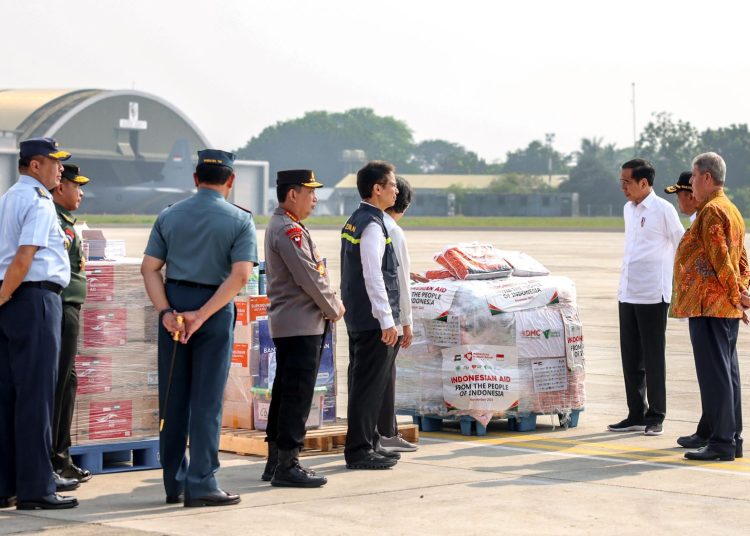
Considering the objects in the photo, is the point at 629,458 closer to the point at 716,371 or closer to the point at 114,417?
the point at 716,371

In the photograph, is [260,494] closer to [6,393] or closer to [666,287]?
[6,393]

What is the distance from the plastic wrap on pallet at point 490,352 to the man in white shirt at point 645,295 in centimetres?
44

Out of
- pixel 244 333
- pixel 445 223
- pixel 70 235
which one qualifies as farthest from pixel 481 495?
pixel 445 223

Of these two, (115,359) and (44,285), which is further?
(115,359)

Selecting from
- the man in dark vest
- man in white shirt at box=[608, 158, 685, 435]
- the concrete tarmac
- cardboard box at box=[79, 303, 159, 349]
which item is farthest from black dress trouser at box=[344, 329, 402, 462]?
man in white shirt at box=[608, 158, 685, 435]

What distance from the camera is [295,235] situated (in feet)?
26.6

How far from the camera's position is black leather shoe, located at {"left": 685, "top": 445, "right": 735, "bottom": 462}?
29.1 feet

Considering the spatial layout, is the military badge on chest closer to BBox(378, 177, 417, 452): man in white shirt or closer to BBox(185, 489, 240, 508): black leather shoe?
BBox(185, 489, 240, 508): black leather shoe

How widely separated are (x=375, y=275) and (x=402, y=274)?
40 centimetres

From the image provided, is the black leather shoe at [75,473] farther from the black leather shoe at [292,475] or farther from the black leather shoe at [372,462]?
the black leather shoe at [372,462]

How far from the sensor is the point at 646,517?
706cm

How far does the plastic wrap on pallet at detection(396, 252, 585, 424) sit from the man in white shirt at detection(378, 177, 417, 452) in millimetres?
719

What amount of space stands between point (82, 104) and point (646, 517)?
112m

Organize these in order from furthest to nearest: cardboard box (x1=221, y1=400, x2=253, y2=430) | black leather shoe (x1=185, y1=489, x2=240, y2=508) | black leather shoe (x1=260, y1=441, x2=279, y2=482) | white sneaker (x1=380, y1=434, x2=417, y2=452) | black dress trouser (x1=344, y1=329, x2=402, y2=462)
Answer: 1. cardboard box (x1=221, y1=400, x2=253, y2=430)
2. white sneaker (x1=380, y1=434, x2=417, y2=452)
3. black dress trouser (x1=344, y1=329, x2=402, y2=462)
4. black leather shoe (x1=260, y1=441, x2=279, y2=482)
5. black leather shoe (x1=185, y1=489, x2=240, y2=508)
